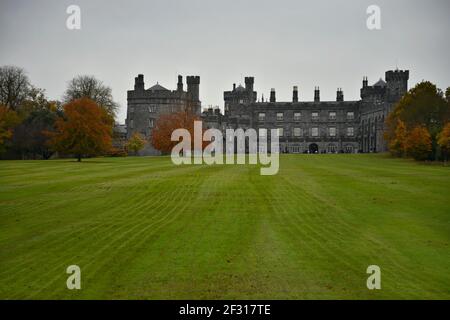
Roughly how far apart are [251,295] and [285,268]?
1825mm

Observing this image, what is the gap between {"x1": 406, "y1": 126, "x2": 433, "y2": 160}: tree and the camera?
48.5m

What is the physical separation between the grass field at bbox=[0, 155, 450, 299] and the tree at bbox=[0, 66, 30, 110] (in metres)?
54.6

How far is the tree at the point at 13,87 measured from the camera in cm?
7494

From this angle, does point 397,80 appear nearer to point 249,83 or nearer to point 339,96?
point 339,96

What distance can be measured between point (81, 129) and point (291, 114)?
62.8 m

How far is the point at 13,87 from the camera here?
249ft

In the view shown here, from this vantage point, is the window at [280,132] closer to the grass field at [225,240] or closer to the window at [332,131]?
the window at [332,131]

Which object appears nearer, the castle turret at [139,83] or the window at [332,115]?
the castle turret at [139,83]

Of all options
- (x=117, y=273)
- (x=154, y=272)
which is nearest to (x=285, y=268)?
(x=154, y=272)

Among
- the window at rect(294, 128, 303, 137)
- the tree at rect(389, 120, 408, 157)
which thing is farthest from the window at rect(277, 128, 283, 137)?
the tree at rect(389, 120, 408, 157)

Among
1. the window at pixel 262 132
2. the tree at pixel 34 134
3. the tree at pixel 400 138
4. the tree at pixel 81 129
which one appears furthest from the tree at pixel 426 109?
the window at pixel 262 132

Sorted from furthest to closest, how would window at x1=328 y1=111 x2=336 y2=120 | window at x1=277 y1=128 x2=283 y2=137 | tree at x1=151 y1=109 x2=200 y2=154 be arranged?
1. window at x1=277 y1=128 x2=283 y2=137
2. window at x1=328 y1=111 x2=336 y2=120
3. tree at x1=151 y1=109 x2=200 y2=154

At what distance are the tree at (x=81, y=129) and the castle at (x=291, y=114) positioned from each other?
39093mm

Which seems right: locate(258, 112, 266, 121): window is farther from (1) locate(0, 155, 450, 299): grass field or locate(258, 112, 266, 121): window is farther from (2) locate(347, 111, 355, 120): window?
(1) locate(0, 155, 450, 299): grass field
